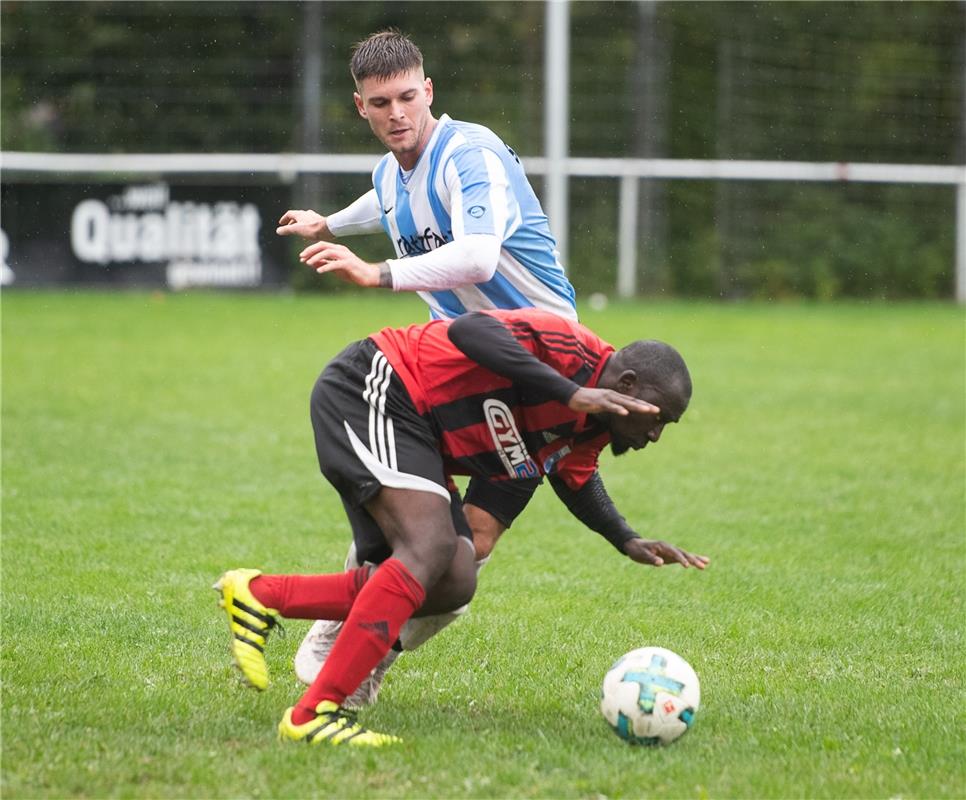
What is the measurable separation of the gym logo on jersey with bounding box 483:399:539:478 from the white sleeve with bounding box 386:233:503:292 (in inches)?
17.0

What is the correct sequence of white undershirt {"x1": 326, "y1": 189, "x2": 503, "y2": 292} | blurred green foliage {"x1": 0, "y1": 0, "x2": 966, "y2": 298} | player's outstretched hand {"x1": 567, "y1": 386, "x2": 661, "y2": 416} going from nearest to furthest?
player's outstretched hand {"x1": 567, "y1": 386, "x2": 661, "y2": 416}
white undershirt {"x1": 326, "y1": 189, "x2": 503, "y2": 292}
blurred green foliage {"x1": 0, "y1": 0, "x2": 966, "y2": 298}

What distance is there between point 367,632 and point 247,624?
0.47 m

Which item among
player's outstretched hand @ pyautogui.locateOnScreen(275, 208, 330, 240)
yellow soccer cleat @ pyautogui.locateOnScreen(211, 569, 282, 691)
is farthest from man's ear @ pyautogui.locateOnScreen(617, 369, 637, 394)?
player's outstretched hand @ pyautogui.locateOnScreen(275, 208, 330, 240)

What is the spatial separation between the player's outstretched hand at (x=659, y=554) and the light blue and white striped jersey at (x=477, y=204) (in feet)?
2.69

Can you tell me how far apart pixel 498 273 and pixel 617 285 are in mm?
17342

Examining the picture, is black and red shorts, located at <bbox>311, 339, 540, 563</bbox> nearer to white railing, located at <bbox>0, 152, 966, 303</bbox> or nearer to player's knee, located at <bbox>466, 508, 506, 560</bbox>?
player's knee, located at <bbox>466, 508, 506, 560</bbox>

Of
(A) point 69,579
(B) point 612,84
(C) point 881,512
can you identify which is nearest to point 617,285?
(B) point 612,84

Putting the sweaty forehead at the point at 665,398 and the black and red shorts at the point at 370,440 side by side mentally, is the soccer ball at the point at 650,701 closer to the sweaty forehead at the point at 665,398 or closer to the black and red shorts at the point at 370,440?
the black and red shorts at the point at 370,440

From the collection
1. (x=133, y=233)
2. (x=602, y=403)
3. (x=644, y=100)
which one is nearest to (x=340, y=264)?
(x=602, y=403)

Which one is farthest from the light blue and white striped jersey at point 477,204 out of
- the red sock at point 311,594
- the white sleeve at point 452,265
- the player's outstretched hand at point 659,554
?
the red sock at point 311,594

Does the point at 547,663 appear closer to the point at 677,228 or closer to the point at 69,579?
the point at 69,579

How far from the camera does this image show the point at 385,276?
4.39 metres

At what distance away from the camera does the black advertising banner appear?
19688mm

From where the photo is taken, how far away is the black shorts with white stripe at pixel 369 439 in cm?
430
